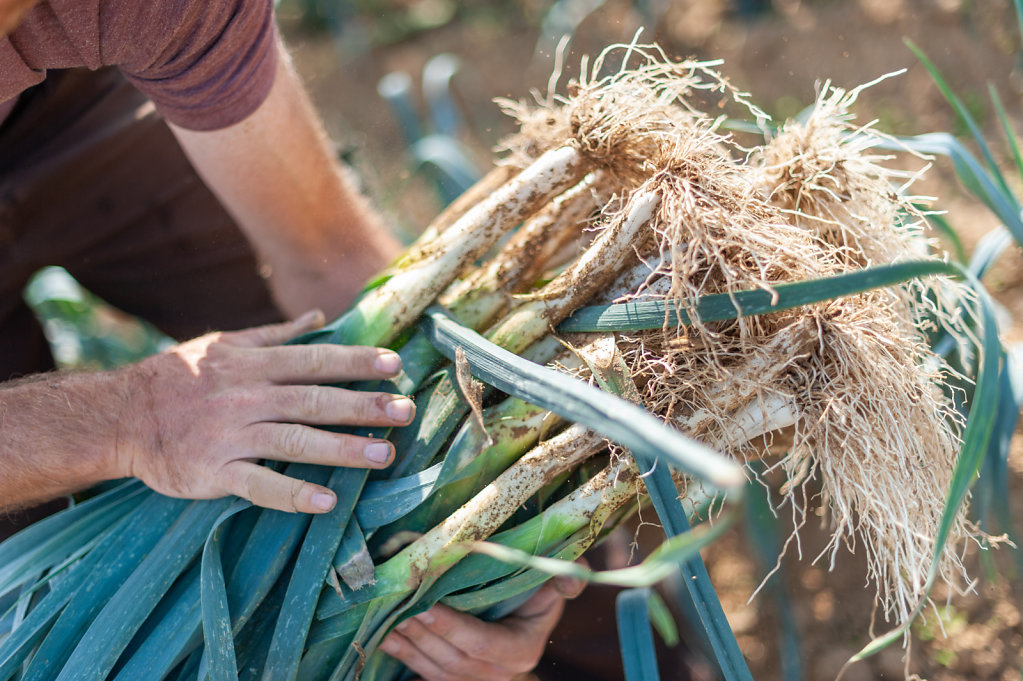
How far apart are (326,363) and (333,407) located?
0.07 m

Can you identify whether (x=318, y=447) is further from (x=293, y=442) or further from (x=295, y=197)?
(x=295, y=197)

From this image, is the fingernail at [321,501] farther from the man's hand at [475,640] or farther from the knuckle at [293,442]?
the man's hand at [475,640]

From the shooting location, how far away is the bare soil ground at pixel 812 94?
1187 millimetres

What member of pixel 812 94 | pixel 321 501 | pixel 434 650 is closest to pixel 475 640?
pixel 434 650

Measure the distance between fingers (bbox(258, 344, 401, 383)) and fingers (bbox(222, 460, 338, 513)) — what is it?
13 centimetres

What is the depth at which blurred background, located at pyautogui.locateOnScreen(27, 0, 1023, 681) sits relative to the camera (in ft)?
3.88

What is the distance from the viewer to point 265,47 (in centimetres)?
107

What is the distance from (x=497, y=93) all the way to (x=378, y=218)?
1.79 meters

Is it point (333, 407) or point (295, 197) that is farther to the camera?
point (295, 197)

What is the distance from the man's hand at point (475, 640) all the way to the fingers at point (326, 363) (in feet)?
1.05

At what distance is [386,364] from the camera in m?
0.86

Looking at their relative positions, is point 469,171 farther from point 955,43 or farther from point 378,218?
point 955,43

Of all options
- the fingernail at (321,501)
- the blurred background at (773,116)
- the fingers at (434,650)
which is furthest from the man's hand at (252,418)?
the blurred background at (773,116)

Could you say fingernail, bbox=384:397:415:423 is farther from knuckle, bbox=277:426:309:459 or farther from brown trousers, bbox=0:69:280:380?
brown trousers, bbox=0:69:280:380
